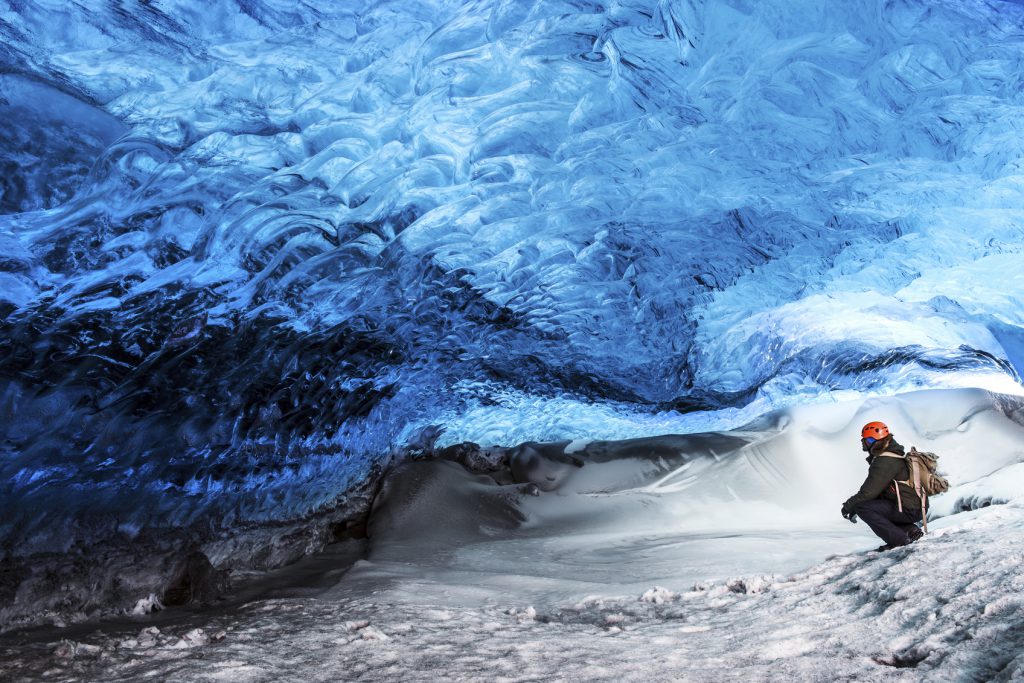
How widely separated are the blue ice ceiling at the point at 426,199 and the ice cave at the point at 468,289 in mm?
29

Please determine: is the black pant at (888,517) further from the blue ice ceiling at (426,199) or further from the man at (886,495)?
the blue ice ceiling at (426,199)

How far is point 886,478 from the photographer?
5742mm

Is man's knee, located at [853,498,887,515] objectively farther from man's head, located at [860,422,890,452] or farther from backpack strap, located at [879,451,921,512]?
man's head, located at [860,422,890,452]

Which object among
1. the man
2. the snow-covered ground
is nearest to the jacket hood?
the man

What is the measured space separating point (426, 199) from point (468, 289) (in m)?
1.43

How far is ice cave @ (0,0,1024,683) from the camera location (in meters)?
4.93

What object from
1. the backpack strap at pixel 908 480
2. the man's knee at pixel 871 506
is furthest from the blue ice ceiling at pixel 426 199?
the man's knee at pixel 871 506

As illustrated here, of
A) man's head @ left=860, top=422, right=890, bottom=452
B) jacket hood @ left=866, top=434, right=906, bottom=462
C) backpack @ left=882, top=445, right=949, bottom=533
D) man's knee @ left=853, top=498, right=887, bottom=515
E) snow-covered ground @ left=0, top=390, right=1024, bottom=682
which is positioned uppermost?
man's head @ left=860, top=422, right=890, bottom=452

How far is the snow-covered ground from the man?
27 cm

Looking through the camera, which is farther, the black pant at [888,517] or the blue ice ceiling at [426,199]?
the black pant at [888,517]

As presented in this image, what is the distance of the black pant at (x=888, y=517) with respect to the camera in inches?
233

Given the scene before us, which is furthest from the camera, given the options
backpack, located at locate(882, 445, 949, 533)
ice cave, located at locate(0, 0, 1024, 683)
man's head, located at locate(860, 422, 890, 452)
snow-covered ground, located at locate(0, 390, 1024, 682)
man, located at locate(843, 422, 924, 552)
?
man's head, located at locate(860, 422, 890, 452)

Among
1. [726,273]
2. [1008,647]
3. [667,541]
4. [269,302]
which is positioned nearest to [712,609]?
[1008,647]

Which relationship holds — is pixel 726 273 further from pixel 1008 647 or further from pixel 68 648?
pixel 68 648
